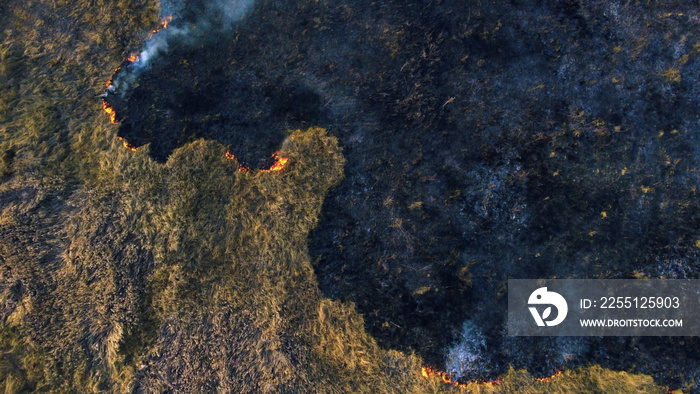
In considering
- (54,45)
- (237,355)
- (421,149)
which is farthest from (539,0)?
(54,45)

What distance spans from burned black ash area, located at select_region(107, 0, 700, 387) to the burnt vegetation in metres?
0.06

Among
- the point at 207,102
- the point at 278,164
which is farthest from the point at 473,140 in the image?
the point at 207,102

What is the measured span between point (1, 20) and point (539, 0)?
1575 cm

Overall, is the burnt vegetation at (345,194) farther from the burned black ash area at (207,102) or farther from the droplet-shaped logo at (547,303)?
the droplet-shaped logo at (547,303)

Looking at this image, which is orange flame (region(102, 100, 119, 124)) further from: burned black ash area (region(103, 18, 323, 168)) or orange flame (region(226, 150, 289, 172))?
orange flame (region(226, 150, 289, 172))

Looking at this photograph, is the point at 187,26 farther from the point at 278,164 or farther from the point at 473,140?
the point at 473,140

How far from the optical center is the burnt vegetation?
33.2ft

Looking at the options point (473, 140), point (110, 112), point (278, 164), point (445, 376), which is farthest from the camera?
point (110, 112)

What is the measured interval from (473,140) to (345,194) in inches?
154

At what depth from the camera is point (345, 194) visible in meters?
10.6


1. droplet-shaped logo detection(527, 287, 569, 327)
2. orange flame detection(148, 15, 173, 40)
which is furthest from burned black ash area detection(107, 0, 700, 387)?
orange flame detection(148, 15, 173, 40)

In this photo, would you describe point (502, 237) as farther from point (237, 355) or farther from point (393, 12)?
point (237, 355)

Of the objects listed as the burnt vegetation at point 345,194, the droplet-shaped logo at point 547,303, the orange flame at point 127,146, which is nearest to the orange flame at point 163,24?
the burnt vegetation at point 345,194

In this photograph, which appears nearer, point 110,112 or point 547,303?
point 547,303
